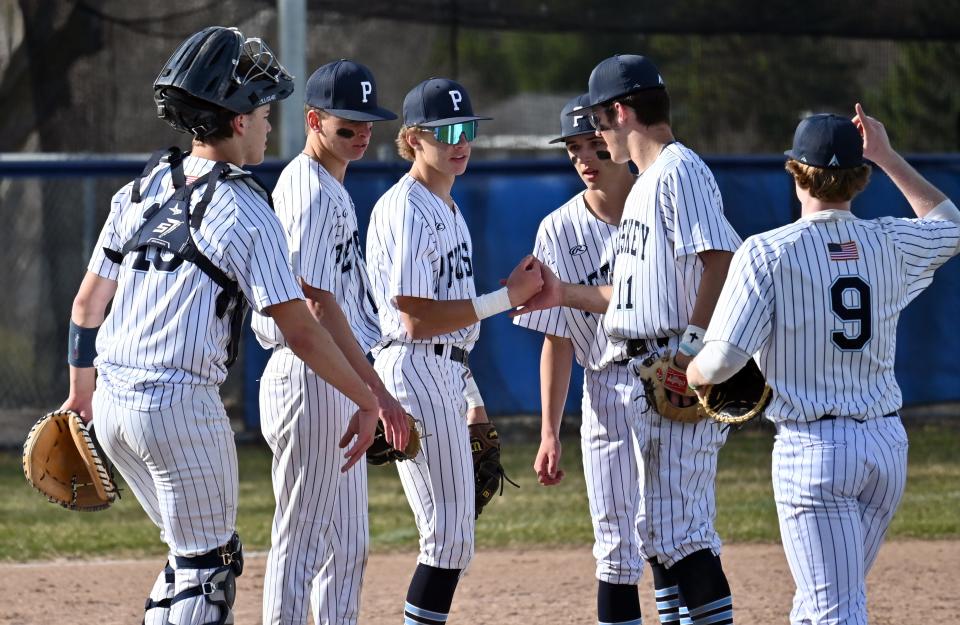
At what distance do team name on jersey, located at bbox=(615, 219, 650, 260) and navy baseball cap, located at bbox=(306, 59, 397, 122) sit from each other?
758 mm

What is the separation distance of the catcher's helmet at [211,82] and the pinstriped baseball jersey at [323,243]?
53 centimetres

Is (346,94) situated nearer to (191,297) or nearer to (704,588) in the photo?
(191,297)

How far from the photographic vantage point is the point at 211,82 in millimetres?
3246

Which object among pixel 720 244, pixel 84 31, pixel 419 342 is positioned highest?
pixel 84 31

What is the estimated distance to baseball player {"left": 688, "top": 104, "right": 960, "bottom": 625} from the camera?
319 cm

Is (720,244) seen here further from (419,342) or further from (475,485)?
(475,485)

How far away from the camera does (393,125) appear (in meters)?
10.3

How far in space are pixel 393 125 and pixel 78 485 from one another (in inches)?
270

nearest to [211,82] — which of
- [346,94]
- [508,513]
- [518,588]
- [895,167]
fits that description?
[346,94]

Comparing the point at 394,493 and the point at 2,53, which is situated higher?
the point at 2,53

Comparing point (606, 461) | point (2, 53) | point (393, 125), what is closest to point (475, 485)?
point (606, 461)

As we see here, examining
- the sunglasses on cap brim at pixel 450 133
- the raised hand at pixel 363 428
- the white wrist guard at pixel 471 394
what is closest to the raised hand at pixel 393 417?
the raised hand at pixel 363 428

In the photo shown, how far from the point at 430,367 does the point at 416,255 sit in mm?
337

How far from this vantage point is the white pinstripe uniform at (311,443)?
3.83 metres
